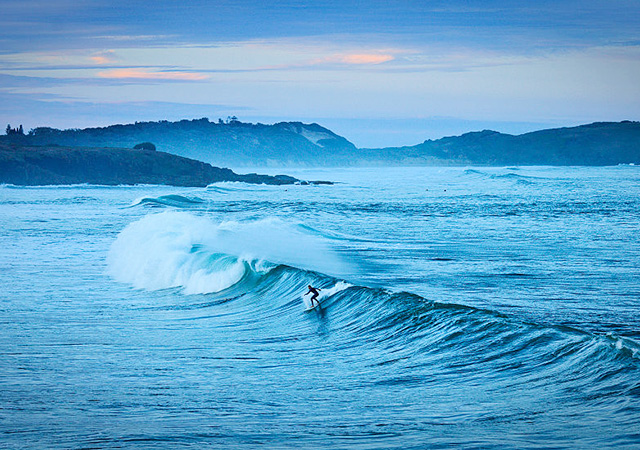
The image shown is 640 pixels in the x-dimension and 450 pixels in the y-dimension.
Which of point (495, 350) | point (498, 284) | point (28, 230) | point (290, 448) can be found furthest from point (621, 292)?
point (28, 230)

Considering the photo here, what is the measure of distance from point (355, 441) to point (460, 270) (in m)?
12.3

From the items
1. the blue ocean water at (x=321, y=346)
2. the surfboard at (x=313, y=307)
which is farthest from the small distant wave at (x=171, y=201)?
the surfboard at (x=313, y=307)

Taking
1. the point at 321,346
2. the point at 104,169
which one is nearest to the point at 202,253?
the point at 321,346

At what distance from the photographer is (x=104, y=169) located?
111938mm

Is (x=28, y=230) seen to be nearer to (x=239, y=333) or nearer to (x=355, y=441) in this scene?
(x=239, y=333)

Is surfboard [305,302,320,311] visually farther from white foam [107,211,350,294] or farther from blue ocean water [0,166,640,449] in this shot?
white foam [107,211,350,294]

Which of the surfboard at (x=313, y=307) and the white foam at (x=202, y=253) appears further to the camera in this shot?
the white foam at (x=202, y=253)

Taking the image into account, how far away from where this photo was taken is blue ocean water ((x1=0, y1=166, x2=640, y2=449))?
7.27 metres

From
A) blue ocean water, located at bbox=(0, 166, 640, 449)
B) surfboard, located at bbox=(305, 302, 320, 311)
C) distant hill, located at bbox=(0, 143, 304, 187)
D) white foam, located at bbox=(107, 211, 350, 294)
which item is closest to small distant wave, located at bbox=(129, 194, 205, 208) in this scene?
white foam, located at bbox=(107, 211, 350, 294)

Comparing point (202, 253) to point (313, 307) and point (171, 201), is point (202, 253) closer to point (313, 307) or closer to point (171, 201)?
point (313, 307)

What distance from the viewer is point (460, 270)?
61.6 feet

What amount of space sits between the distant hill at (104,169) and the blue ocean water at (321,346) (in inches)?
3267

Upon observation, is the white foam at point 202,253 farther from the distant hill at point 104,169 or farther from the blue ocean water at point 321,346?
the distant hill at point 104,169

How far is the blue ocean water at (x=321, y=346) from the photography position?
727 cm
